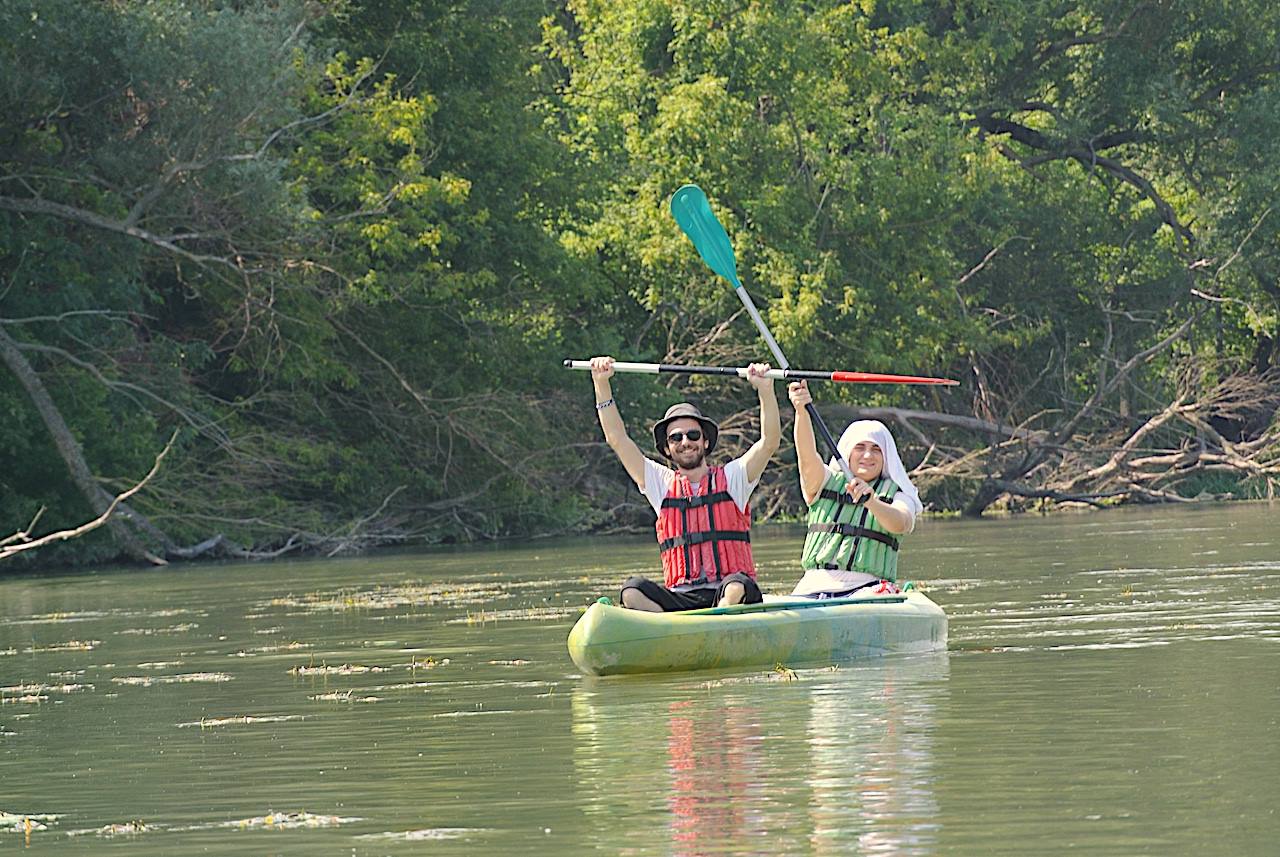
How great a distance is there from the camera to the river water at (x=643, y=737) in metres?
6.11

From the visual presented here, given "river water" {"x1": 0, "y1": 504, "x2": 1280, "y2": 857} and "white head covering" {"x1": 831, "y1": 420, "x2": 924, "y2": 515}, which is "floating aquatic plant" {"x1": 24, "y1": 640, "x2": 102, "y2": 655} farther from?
"white head covering" {"x1": 831, "y1": 420, "x2": 924, "y2": 515}

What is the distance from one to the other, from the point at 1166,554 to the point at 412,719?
10.9 metres

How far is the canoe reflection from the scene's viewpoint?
5.93 m

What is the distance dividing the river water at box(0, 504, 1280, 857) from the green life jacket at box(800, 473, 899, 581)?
578 mm

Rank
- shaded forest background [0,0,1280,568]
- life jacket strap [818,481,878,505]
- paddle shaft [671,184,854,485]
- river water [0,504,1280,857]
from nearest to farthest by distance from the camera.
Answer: river water [0,504,1280,857], life jacket strap [818,481,878,505], paddle shaft [671,184,854,485], shaded forest background [0,0,1280,568]

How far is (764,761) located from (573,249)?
26282 mm

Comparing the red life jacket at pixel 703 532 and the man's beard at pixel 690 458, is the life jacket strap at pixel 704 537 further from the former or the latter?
the man's beard at pixel 690 458

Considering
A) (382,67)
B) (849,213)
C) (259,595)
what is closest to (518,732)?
(259,595)

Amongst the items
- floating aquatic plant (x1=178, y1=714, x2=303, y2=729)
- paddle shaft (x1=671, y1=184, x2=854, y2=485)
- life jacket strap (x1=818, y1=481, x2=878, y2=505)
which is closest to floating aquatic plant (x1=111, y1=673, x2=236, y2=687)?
floating aquatic plant (x1=178, y1=714, x2=303, y2=729)

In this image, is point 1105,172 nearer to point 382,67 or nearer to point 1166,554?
point 382,67

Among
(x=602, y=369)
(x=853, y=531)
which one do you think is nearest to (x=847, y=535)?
(x=853, y=531)

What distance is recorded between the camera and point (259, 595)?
61.9 ft

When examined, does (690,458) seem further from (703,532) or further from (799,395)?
(799,395)

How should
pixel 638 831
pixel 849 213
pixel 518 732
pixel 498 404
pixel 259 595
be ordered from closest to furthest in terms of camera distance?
pixel 638 831, pixel 518 732, pixel 259 595, pixel 498 404, pixel 849 213
